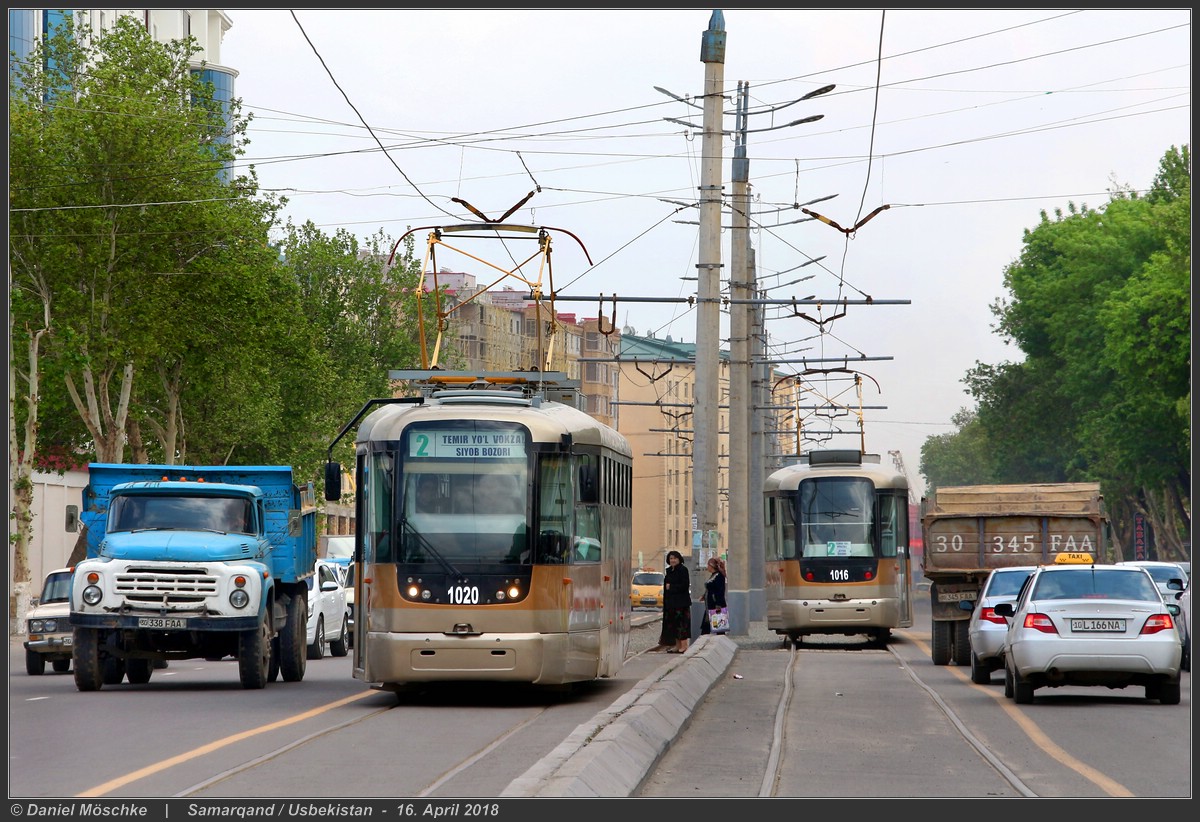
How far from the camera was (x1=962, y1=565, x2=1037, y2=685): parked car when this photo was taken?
23.3 metres

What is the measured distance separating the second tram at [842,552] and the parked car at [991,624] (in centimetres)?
1123

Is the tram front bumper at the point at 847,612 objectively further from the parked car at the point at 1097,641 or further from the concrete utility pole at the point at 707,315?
the parked car at the point at 1097,641

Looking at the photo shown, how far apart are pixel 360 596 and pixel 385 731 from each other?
343 centimetres

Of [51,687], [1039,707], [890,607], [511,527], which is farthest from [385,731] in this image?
[890,607]

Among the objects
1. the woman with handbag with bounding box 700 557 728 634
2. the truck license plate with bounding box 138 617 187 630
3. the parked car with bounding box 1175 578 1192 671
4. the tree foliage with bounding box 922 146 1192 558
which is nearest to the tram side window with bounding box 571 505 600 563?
the truck license plate with bounding box 138 617 187 630

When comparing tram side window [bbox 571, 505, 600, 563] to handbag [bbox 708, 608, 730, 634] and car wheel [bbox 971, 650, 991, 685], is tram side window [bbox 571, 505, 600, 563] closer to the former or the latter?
car wheel [bbox 971, 650, 991, 685]

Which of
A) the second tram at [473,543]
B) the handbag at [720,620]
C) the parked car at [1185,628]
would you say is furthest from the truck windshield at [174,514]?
the handbag at [720,620]

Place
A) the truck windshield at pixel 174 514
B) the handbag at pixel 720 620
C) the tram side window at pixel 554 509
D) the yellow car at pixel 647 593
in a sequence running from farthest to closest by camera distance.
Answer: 1. the yellow car at pixel 647 593
2. the handbag at pixel 720 620
3. the truck windshield at pixel 174 514
4. the tram side window at pixel 554 509

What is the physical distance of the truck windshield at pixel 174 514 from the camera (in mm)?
22500

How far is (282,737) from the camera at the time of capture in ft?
49.6

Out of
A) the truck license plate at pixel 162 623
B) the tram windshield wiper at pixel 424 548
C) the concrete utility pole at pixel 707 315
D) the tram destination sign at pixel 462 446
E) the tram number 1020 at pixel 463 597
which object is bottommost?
the truck license plate at pixel 162 623

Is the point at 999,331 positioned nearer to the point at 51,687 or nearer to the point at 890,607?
the point at 890,607

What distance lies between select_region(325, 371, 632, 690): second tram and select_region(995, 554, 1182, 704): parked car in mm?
4466

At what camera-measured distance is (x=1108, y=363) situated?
62.9 metres
